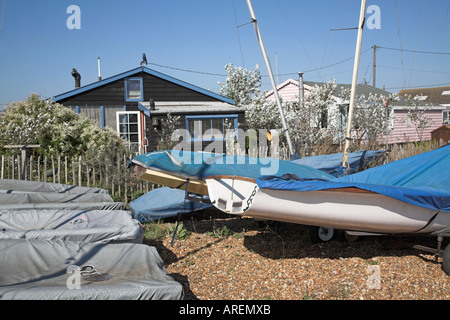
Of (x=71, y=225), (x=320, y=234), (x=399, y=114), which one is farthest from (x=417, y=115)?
(x=71, y=225)

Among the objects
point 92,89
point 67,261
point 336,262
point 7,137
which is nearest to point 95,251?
point 67,261

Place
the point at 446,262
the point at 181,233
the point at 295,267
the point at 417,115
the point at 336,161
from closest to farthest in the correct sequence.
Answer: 1. the point at 446,262
2. the point at 295,267
3. the point at 181,233
4. the point at 336,161
5. the point at 417,115

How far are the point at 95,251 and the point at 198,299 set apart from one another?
140 centimetres

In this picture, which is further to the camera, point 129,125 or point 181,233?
point 129,125

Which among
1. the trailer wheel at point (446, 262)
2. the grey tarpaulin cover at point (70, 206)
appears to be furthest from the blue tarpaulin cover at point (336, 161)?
the grey tarpaulin cover at point (70, 206)

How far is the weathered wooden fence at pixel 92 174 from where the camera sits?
9.39 metres

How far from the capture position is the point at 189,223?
7949mm

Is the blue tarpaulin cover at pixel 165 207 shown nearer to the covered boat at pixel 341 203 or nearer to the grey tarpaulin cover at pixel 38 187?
the grey tarpaulin cover at pixel 38 187

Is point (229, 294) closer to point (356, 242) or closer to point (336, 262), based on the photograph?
point (336, 262)

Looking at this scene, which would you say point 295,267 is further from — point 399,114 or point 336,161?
point 399,114

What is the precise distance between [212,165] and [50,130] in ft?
24.4

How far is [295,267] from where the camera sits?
541 cm

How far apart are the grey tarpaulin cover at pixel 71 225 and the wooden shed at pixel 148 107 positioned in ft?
37.2

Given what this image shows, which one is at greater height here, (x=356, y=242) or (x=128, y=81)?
(x=128, y=81)
